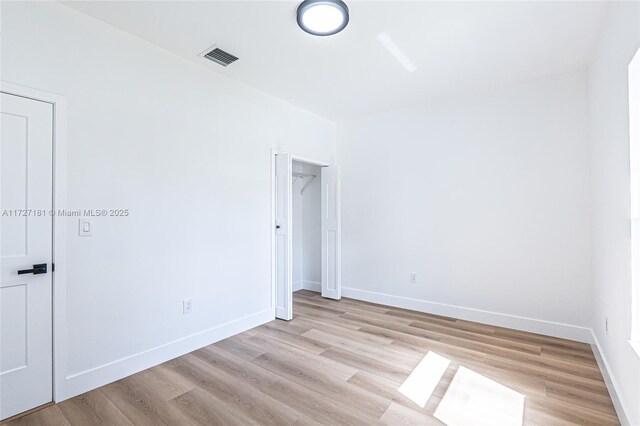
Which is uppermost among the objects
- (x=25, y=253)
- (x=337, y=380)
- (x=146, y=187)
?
(x=146, y=187)

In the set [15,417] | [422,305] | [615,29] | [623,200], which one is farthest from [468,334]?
[15,417]

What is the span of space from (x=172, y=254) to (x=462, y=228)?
325cm

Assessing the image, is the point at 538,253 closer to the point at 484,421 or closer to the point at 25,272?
the point at 484,421

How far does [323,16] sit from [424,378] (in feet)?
9.25

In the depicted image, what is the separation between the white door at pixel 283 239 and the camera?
3824 mm

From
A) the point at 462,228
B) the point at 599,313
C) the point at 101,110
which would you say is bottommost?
the point at 599,313

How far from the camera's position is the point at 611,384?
225cm

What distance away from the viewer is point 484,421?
194 cm

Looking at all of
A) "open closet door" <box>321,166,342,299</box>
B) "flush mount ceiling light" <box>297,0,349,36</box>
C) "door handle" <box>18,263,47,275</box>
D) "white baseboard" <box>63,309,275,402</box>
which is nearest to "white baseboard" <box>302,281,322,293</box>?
"open closet door" <box>321,166,342,299</box>

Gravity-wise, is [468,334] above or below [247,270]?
below

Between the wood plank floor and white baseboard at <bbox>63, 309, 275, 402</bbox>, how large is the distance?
0.20ft

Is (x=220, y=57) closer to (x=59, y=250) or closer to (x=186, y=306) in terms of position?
(x=59, y=250)

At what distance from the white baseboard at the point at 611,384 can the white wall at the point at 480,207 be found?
13.2 inches

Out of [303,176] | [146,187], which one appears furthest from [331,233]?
[146,187]
